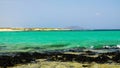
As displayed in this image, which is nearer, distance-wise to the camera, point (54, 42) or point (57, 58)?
point (57, 58)

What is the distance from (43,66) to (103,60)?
15.0ft

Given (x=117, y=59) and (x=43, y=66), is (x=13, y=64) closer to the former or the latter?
(x=43, y=66)

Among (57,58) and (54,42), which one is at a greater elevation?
(57,58)

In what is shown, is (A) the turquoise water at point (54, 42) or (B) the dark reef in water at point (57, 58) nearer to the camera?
(B) the dark reef in water at point (57, 58)

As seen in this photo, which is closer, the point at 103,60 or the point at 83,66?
the point at 83,66

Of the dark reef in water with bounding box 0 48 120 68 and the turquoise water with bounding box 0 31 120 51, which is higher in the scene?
the dark reef in water with bounding box 0 48 120 68

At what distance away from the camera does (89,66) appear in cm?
1677

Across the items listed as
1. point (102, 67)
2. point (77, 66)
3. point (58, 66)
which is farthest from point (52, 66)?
point (102, 67)

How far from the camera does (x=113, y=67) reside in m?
16.5

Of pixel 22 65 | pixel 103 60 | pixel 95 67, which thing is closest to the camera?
pixel 95 67

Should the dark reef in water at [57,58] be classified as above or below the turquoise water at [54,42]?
above

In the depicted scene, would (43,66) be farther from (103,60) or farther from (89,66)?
(103,60)

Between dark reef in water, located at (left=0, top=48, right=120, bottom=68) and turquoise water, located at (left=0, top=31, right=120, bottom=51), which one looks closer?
dark reef in water, located at (left=0, top=48, right=120, bottom=68)

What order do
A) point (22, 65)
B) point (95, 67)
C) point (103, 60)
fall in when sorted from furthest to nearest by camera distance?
point (103, 60) < point (22, 65) < point (95, 67)
